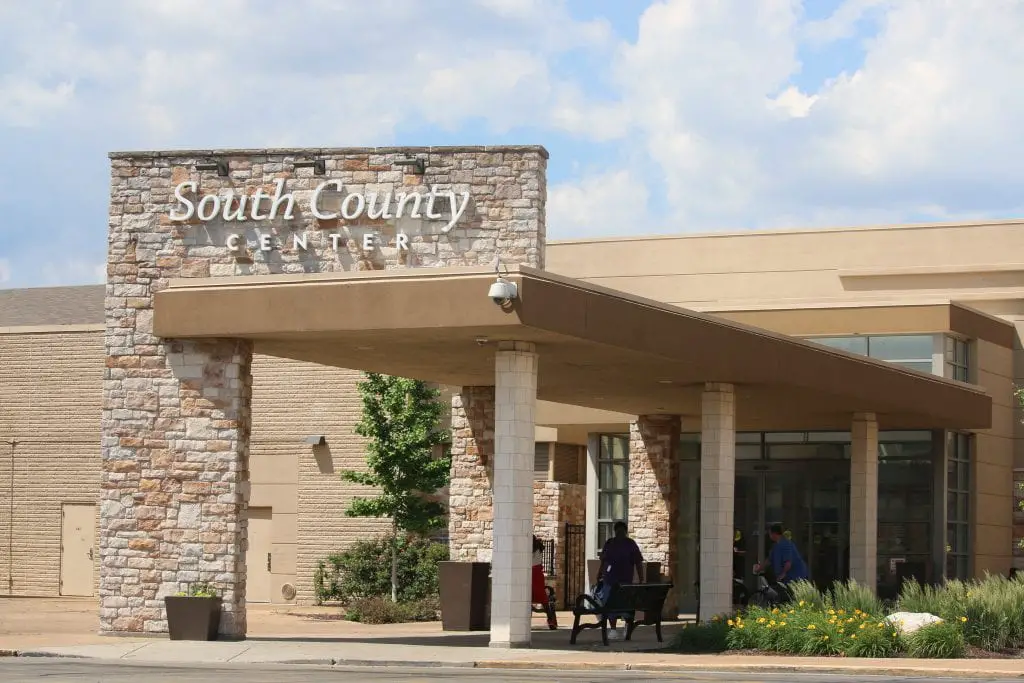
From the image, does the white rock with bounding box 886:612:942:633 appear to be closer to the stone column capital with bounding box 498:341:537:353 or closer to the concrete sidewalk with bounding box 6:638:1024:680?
the concrete sidewalk with bounding box 6:638:1024:680

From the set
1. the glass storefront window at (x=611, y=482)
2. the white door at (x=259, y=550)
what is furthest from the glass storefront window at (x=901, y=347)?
the white door at (x=259, y=550)

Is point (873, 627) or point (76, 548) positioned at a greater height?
point (873, 627)

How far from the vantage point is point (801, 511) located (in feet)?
115

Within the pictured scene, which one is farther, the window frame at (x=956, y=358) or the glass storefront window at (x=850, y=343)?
the glass storefront window at (x=850, y=343)

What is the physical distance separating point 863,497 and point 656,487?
4506 millimetres

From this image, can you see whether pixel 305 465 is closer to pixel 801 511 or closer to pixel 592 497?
pixel 592 497

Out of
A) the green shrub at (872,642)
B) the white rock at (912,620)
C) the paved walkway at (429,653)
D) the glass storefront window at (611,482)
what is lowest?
the paved walkway at (429,653)

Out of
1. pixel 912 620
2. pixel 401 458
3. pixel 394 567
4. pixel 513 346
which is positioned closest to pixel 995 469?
pixel 401 458

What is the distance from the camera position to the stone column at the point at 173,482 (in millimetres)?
23516

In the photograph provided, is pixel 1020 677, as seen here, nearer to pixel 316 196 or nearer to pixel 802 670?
pixel 802 670

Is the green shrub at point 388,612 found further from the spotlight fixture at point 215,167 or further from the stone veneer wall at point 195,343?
the spotlight fixture at point 215,167

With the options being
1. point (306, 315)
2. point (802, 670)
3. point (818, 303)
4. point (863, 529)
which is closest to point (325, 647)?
point (306, 315)

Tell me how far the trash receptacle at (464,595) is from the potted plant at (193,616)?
5.00 metres

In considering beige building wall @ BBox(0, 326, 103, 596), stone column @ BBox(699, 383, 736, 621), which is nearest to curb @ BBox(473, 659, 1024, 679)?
stone column @ BBox(699, 383, 736, 621)
